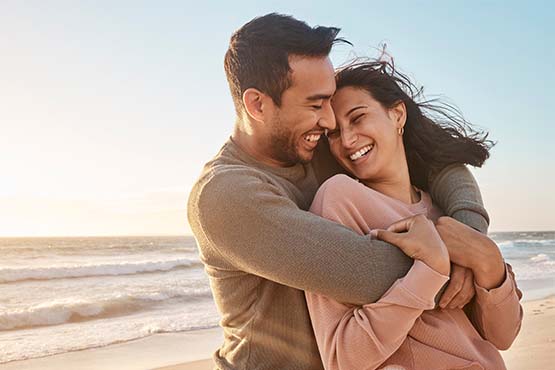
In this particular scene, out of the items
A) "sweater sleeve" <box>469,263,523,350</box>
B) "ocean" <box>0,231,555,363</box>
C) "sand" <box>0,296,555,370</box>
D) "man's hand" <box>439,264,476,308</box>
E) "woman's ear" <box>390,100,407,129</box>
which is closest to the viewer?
"man's hand" <box>439,264,476,308</box>

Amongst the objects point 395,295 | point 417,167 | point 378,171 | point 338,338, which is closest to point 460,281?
point 395,295

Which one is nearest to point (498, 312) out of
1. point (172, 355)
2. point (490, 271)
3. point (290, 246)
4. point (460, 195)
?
point (490, 271)

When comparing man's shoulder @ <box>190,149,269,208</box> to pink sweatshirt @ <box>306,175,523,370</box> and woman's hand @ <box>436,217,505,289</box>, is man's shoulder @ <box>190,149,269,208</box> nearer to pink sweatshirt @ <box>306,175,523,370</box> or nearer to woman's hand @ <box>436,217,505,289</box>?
pink sweatshirt @ <box>306,175,523,370</box>

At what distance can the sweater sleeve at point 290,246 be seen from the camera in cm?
204

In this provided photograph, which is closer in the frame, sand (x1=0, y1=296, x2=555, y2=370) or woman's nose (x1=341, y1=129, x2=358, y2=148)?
woman's nose (x1=341, y1=129, x2=358, y2=148)

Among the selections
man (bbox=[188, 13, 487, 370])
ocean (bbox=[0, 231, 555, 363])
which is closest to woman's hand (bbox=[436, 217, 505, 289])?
man (bbox=[188, 13, 487, 370])

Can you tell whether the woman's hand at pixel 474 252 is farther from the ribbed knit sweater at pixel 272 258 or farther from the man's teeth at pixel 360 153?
the man's teeth at pixel 360 153

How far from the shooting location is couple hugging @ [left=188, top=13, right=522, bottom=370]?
204 cm

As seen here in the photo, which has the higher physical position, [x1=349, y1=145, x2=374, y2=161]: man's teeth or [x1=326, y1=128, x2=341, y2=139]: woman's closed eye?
[x1=326, y1=128, x2=341, y2=139]: woman's closed eye

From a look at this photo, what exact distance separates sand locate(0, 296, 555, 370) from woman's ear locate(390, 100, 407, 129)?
4048 mm

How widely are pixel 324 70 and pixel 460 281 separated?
0.94 metres

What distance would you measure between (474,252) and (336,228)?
1.57 feet

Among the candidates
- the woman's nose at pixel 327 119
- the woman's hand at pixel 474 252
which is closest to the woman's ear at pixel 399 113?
the woman's nose at pixel 327 119

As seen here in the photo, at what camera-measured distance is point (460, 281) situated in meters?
2.21
